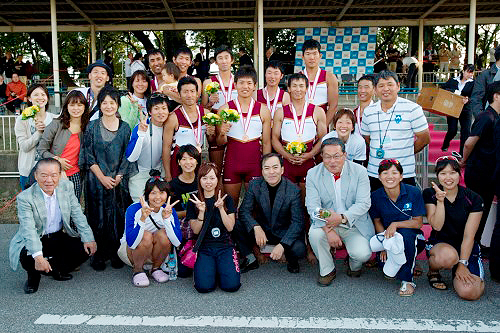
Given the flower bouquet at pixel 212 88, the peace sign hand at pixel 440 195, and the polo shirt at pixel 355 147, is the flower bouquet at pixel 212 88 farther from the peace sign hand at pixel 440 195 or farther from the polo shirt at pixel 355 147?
the peace sign hand at pixel 440 195

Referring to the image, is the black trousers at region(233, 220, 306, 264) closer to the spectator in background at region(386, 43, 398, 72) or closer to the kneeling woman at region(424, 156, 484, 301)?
the kneeling woman at region(424, 156, 484, 301)

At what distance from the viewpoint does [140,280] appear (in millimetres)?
4391

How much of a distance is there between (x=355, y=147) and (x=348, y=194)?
693 mm

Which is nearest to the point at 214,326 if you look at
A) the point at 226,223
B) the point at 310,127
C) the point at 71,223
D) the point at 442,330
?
the point at 226,223

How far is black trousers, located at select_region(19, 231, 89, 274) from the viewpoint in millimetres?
4504

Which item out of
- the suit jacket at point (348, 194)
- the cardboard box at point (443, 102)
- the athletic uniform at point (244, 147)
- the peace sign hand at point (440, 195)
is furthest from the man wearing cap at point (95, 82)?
the cardboard box at point (443, 102)

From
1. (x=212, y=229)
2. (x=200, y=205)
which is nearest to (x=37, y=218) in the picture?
(x=200, y=205)

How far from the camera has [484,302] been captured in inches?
154

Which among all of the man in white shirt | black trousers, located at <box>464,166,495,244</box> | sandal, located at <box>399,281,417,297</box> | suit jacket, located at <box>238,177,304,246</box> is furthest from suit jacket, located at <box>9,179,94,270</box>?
black trousers, located at <box>464,166,495,244</box>

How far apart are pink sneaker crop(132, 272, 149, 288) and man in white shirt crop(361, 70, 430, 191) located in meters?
2.58

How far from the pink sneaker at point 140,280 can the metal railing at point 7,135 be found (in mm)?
6554

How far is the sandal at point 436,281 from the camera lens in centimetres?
421

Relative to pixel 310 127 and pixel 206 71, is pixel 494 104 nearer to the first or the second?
pixel 310 127

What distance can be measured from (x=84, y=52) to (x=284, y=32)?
12.8 meters
